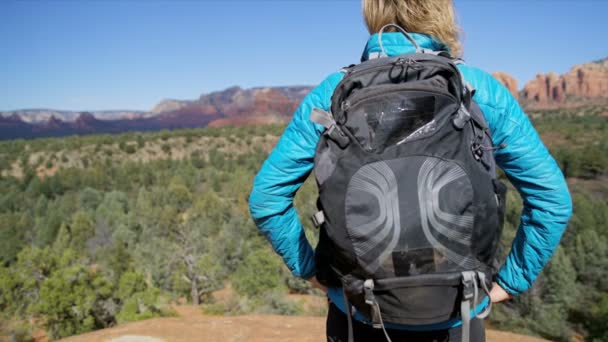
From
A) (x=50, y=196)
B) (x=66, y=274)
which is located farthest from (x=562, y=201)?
(x=50, y=196)

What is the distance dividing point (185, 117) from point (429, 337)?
107m

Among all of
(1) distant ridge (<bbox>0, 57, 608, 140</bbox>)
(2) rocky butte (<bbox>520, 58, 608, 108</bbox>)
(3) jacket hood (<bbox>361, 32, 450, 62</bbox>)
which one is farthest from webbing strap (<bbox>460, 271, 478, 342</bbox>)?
(2) rocky butte (<bbox>520, 58, 608, 108</bbox>)

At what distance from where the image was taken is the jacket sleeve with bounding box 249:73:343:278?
117 centimetres

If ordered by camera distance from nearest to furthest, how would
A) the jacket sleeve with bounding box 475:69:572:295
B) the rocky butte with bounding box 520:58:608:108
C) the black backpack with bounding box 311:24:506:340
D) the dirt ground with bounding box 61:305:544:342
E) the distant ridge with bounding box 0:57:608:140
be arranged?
1. the black backpack with bounding box 311:24:506:340
2. the jacket sleeve with bounding box 475:69:572:295
3. the dirt ground with bounding box 61:305:544:342
4. the distant ridge with bounding box 0:57:608:140
5. the rocky butte with bounding box 520:58:608:108

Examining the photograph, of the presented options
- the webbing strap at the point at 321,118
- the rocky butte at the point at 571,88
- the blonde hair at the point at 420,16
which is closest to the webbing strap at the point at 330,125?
the webbing strap at the point at 321,118

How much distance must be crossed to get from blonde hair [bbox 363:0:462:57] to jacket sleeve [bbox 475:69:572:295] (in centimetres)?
20

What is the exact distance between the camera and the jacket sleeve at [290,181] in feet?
3.85

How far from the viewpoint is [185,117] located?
10319cm

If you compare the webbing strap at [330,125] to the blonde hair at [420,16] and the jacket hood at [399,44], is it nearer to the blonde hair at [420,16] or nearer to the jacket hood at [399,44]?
the jacket hood at [399,44]

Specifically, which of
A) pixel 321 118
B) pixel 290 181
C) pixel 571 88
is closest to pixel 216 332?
pixel 290 181

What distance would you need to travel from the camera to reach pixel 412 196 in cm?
96

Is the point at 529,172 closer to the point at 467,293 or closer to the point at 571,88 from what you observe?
the point at 467,293

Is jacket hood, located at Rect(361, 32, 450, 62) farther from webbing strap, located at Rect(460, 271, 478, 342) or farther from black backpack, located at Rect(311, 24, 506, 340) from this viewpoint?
webbing strap, located at Rect(460, 271, 478, 342)

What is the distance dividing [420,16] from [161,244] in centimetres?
2035
